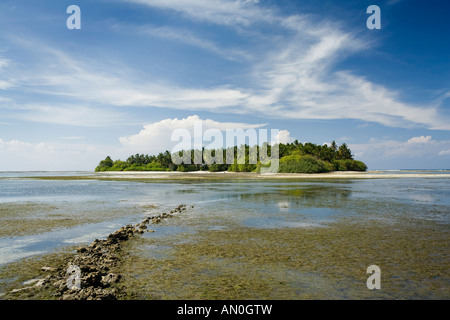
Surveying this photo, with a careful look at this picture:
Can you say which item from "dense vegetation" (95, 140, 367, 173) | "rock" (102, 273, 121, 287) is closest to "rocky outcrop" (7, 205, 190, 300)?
"rock" (102, 273, 121, 287)

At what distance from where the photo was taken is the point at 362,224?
16.2m

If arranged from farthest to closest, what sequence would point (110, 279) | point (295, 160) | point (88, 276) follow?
point (295, 160) → point (110, 279) → point (88, 276)

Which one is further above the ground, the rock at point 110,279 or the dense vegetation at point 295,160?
the dense vegetation at point 295,160

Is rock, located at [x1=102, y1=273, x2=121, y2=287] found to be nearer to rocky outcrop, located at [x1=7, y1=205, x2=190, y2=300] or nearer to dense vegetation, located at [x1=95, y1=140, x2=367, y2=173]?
rocky outcrop, located at [x1=7, y1=205, x2=190, y2=300]

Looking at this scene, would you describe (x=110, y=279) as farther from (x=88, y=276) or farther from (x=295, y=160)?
(x=295, y=160)

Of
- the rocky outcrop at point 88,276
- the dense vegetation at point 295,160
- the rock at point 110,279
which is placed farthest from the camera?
the dense vegetation at point 295,160

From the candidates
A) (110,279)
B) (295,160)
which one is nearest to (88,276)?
(110,279)

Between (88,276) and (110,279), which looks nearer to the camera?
(88,276)

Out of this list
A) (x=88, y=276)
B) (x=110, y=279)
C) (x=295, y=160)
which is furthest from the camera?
(x=295, y=160)

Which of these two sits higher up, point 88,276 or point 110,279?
point 88,276

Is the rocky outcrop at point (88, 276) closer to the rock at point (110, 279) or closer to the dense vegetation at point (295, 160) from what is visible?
the rock at point (110, 279)

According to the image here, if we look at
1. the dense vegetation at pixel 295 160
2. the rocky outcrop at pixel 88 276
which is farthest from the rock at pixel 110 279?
the dense vegetation at pixel 295 160
